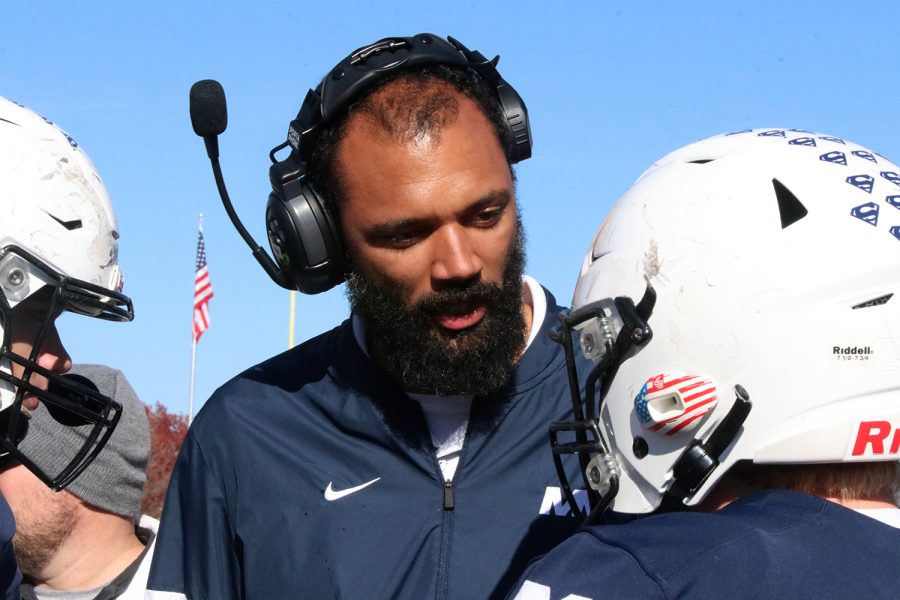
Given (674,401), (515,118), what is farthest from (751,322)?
(515,118)

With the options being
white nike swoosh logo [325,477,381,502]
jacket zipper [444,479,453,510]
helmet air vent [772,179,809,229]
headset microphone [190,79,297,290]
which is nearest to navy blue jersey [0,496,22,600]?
white nike swoosh logo [325,477,381,502]

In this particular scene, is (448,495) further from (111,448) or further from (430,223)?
(111,448)

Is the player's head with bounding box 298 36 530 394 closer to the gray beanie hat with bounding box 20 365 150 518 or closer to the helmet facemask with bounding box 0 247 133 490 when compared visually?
the helmet facemask with bounding box 0 247 133 490

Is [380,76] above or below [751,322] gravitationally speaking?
above

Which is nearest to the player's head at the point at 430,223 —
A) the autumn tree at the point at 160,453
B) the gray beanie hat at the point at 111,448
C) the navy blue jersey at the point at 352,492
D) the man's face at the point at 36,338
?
the navy blue jersey at the point at 352,492

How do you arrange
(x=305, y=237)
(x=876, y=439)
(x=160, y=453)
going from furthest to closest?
(x=160, y=453) → (x=305, y=237) → (x=876, y=439)

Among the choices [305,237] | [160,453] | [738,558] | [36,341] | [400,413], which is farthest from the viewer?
[160,453]

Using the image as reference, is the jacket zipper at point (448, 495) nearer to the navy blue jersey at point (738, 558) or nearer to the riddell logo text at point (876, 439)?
the navy blue jersey at point (738, 558)

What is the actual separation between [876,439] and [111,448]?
314 cm

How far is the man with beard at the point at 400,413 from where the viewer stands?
10.9 ft

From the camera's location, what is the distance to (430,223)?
355 centimetres

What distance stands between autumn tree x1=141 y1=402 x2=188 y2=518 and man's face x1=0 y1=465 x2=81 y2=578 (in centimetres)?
376

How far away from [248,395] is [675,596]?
1.86m

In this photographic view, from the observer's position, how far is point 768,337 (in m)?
2.42
